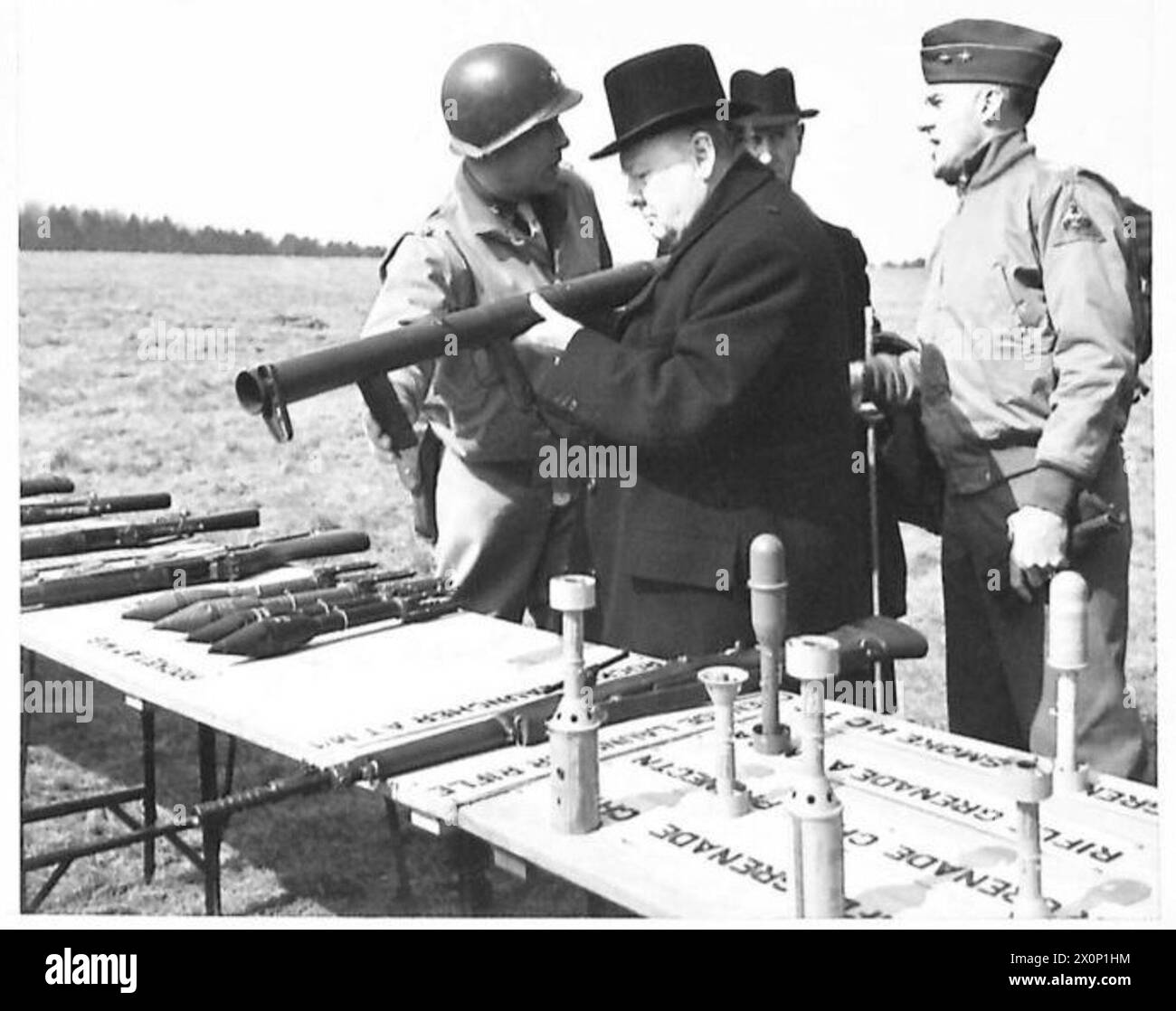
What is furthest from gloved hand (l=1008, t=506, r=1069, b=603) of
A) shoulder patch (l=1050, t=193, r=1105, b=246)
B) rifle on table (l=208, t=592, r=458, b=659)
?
rifle on table (l=208, t=592, r=458, b=659)

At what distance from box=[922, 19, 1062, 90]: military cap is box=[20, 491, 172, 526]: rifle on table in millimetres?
2288

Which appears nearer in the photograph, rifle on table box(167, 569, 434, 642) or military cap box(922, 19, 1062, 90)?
rifle on table box(167, 569, 434, 642)

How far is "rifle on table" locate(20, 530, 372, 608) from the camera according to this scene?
10.4 feet

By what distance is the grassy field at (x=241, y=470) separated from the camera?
11.1 ft

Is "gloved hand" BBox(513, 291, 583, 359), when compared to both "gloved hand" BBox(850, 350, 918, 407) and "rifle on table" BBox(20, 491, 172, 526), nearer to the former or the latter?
"gloved hand" BBox(850, 350, 918, 407)

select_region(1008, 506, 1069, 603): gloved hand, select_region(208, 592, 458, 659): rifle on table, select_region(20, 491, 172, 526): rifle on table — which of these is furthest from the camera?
select_region(20, 491, 172, 526): rifle on table

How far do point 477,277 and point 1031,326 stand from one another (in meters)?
1.20

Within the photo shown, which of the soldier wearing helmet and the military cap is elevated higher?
the military cap

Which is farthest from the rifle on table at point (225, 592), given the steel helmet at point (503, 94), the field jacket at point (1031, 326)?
the field jacket at point (1031, 326)

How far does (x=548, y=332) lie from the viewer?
2787 millimetres

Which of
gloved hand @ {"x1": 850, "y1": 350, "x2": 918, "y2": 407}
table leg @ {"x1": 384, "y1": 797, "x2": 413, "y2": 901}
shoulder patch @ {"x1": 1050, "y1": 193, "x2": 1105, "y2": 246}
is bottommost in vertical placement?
table leg @ {"x1": 384, "y1": 797, "x2": 413, "y2": 901}

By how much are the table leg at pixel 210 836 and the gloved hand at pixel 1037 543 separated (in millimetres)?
1666

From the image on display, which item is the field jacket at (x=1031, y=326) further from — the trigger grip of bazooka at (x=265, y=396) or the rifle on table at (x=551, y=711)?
the trigger grip of bazooka at (x=265, y=396)

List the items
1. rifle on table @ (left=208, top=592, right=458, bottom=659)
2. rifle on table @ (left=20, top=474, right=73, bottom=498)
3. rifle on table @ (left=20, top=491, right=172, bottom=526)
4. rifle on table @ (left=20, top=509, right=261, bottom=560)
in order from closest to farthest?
1. rifle on table @ (left=208, top=592, right=458, bottom=659)
2. rifle on table @ (left=20, top=509, right=261, bottom=560)
3. rifle on table @ (left=20, top=491, right=172, bottom=526)
4. rifle on table @ (left=20, top=474, right=73, bottom=498)
